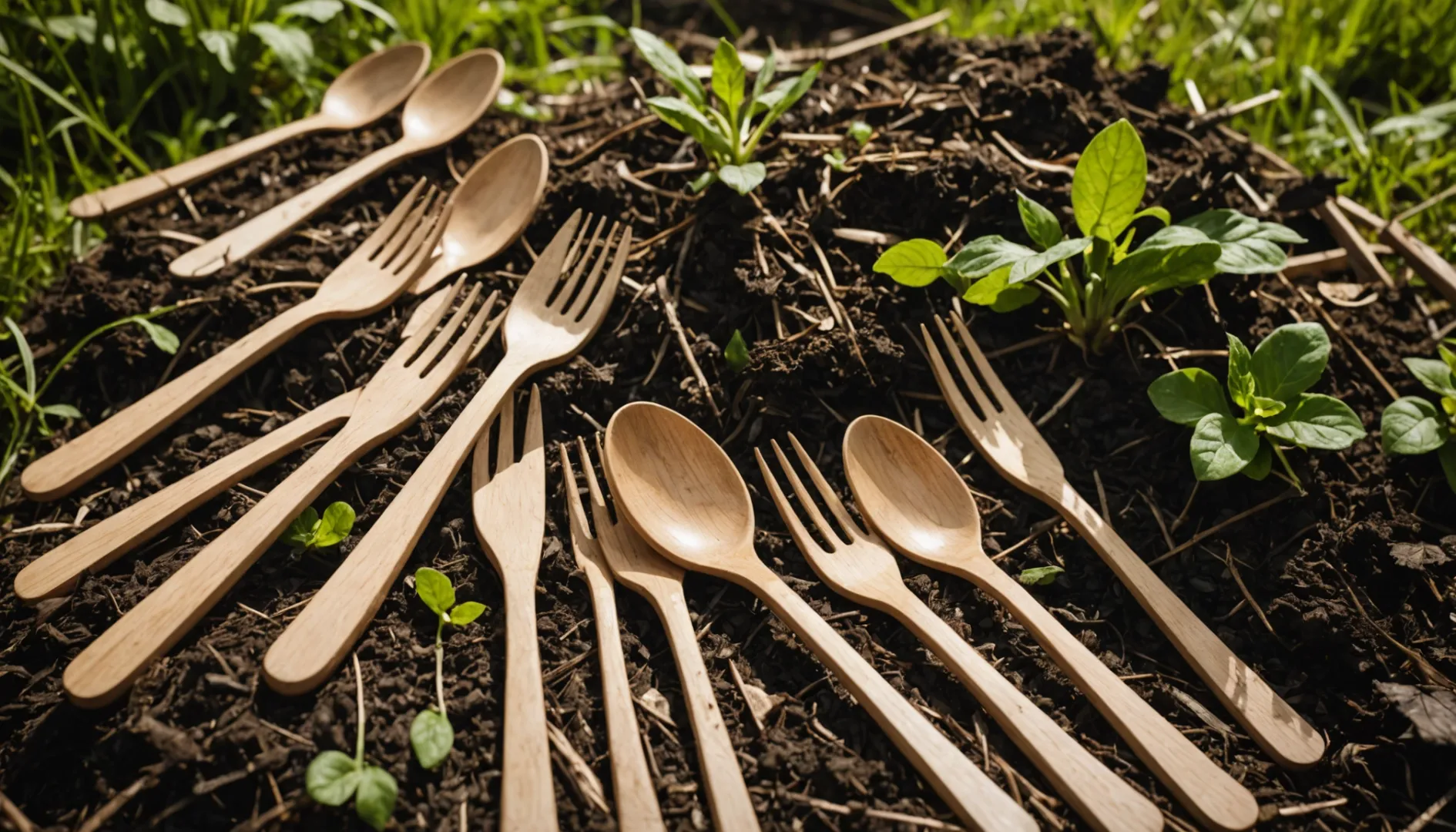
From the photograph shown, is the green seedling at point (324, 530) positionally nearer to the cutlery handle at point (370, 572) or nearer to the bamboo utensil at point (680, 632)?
the cutlery handle at point (370, 572)

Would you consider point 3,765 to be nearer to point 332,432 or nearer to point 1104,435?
point 332,432

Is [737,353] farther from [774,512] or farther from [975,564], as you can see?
[975,564]

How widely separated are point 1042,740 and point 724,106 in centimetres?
178

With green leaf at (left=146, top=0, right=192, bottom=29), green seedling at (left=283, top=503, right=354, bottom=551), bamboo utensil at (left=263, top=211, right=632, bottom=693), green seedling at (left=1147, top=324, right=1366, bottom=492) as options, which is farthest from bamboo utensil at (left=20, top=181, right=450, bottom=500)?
green seedling at (left=1147, top=324, right=1366, bottom=492)

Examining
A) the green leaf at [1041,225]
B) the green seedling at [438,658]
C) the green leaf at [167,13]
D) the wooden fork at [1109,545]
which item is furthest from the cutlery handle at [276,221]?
the green leaf at [1041,225]

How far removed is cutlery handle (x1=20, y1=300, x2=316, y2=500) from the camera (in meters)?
1.97

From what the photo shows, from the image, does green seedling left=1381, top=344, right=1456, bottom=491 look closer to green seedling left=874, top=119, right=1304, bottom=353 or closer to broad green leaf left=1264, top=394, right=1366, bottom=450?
Result: broad green leaf left=1264, top=394, right=1366, bottom=450

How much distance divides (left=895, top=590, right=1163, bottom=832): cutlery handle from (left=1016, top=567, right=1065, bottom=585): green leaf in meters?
0.24

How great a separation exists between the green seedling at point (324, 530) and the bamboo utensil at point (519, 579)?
0.26 metres

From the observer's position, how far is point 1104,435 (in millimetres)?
2236

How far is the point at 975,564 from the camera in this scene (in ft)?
6.33

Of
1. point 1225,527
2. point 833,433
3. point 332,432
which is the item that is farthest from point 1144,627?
point 332,432

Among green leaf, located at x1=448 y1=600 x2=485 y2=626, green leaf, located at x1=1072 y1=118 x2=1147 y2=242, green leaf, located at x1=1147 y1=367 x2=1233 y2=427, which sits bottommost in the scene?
green leaf, located at x1=448 y1=600 x2=485 y2=626

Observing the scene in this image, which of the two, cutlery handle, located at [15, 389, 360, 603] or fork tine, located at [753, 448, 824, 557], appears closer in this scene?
cutlery handle, located at [15, 389, 360, 603]
